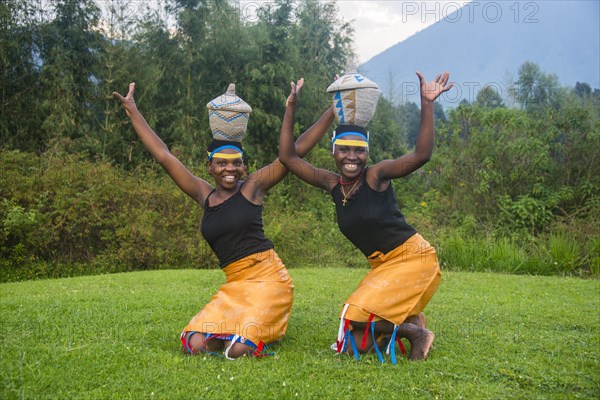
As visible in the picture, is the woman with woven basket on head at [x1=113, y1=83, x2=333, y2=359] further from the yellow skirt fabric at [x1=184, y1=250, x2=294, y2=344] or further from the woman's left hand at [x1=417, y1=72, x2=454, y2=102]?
the woman's left hand at [x1=417, y1=72, x2=454, y2=102]

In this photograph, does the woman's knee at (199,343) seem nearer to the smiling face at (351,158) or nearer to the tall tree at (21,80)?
the smiling face at (351,158)

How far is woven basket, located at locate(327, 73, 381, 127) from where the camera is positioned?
4250 mm

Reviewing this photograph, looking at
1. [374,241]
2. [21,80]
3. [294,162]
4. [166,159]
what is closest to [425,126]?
[374,241]

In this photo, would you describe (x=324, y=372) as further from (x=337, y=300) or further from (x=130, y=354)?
(x=337, y=300)

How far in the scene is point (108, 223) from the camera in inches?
402

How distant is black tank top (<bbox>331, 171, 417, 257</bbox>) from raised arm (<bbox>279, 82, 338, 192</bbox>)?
290 mm

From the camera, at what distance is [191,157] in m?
12.7

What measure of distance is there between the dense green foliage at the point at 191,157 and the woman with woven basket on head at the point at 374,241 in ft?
19.1

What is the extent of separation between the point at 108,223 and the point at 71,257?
3.03ft

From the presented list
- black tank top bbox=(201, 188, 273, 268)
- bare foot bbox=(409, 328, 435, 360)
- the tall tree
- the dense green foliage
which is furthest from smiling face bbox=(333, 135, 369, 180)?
the tall tree

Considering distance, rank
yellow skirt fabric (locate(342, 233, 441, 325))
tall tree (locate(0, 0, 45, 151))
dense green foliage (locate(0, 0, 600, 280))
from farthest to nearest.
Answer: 1. tall tree (locate(0, 0, 45, 151))
2. dense green foliage (locate(0, 0, 600, 280))
3. yellow skirt fabric (locate(342, 233, 441, 325))

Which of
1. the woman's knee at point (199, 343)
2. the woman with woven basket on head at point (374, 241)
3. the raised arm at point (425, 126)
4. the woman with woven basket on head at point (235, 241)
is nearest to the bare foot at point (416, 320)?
the woman with woven basket on head at point (374, 241)

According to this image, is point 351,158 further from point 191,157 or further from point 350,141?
point 191,157

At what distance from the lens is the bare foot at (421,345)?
163 inches
